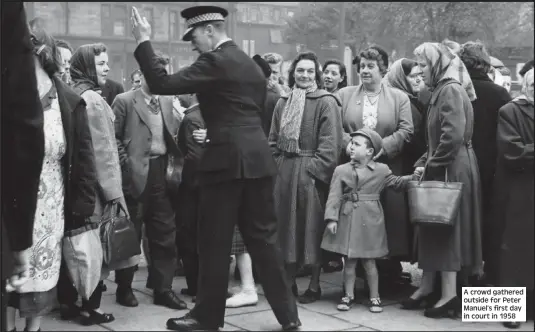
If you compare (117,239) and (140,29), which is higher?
(140,29)

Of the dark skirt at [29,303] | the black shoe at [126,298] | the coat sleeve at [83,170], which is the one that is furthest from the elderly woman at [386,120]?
the dark skirt at [29,303]

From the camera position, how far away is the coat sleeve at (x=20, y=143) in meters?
2.74

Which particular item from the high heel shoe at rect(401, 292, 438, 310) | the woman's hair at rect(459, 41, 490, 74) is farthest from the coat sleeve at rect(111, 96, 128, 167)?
the woman's hair at rect(459, 41, 490, 74)

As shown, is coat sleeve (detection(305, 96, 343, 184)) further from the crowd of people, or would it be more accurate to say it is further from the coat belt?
the coat belt

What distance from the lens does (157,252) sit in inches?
255

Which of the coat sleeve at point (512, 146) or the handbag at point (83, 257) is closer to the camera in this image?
the handbag at point (83, 257)

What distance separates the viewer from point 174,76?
17.2ft

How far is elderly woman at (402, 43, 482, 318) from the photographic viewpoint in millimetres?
6008

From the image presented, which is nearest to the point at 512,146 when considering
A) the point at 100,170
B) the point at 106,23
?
the point at 100,170

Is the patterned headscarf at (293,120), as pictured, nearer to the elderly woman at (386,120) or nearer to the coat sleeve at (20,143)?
the elderly woman at (386,120)

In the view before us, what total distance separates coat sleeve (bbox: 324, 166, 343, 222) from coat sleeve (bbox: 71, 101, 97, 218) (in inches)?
73.9

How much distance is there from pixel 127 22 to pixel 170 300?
767 inches

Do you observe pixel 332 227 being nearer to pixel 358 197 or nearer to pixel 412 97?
pixel 358 197
